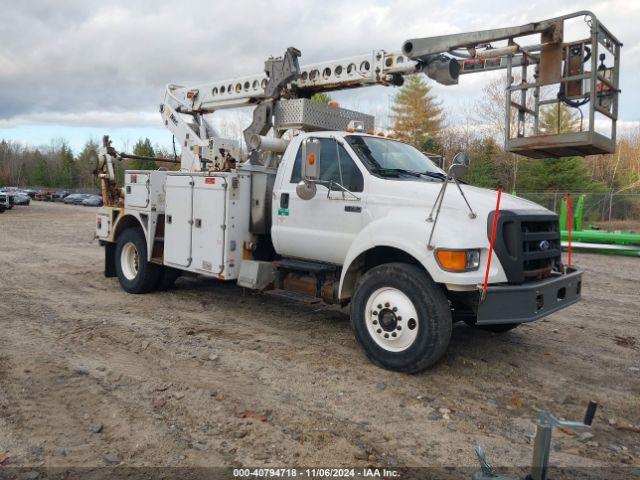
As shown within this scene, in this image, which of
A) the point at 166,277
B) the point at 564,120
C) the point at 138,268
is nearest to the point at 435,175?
the point at 564,120

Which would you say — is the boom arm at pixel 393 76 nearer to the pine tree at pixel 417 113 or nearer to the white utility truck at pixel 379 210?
the white utility truck at pixel 379 210

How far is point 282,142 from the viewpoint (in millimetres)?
6859

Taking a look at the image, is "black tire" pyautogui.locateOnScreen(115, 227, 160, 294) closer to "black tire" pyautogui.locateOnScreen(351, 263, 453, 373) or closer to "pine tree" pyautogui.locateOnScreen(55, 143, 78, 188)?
"black tire" pyautogui.locateOnScreen(351, 263, 453, 373)

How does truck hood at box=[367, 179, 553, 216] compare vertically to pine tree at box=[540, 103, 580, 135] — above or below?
below

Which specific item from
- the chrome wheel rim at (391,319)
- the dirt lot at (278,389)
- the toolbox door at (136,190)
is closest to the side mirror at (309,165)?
the chrome wheel rim at (391,319)

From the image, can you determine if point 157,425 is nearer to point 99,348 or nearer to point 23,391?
point 23,391

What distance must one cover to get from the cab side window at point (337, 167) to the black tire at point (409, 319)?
1073 mm

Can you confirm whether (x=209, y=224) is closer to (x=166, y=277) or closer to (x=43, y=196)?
(x=166, y=277)

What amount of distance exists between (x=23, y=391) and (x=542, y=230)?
5.00 metres

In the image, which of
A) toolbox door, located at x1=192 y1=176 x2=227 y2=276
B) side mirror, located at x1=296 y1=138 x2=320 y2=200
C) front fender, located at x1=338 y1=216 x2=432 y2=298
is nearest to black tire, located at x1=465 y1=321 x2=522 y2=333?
front fender, located at x1=338 y1=216 x2=432 y2=298

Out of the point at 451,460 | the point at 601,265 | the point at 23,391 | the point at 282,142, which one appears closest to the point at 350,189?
the point at 282,142

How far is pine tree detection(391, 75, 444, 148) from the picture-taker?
42.2m

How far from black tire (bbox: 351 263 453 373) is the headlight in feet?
0.93

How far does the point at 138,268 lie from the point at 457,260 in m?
5.61
